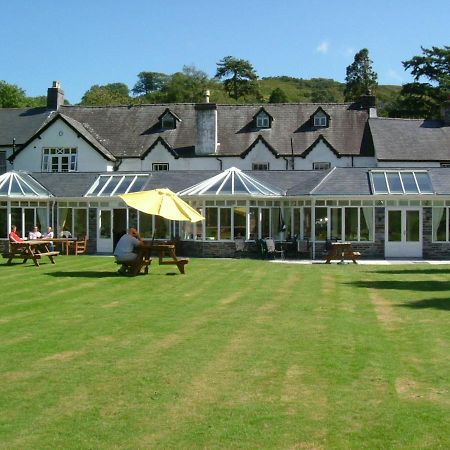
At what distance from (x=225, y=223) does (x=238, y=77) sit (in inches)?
2743

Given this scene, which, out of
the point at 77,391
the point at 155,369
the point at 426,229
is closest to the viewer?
the point at 77,391

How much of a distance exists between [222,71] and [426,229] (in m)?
72.5

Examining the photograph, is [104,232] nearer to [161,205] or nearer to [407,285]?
[161,205]

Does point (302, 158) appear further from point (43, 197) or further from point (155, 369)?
point (155, 369)

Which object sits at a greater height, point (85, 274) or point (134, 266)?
point (134, 266)

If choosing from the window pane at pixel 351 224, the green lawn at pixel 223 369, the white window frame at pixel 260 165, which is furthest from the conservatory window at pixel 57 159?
the green lawn at pixel 223 369

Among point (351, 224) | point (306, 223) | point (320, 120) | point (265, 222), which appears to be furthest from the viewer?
point (320, 120)

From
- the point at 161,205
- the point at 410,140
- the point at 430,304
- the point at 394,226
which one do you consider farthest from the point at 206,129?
the point at 430,304

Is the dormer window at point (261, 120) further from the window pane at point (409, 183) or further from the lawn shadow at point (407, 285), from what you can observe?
the lawn shadow at point (407, 285)

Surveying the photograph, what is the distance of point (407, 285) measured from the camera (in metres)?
18.0

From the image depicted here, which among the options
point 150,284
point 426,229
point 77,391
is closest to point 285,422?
point 77,391

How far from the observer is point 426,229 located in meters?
28.8

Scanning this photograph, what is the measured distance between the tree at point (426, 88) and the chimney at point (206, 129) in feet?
89.2

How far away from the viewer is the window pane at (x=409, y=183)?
29062 mm
